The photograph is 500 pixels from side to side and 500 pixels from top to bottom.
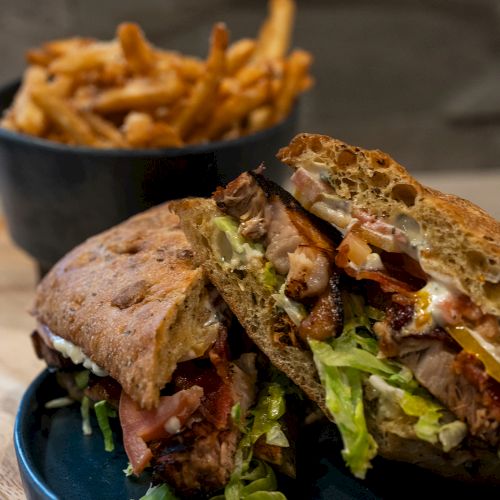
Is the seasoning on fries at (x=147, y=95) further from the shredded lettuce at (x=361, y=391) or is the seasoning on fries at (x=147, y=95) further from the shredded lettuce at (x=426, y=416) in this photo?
→ the shredded lettuce at (x=426, y=416)

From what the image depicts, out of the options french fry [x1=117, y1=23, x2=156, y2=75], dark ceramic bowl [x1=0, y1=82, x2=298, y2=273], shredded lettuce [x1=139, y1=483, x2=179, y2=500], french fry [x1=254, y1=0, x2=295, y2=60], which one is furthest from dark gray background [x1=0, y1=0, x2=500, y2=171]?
shredded lettuce [x1=139, y1=483, x2=179, y2=500]

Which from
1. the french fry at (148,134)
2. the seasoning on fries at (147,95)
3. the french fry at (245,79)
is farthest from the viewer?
the french fry at (245,79)

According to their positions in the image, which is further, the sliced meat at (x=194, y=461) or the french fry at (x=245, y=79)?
the french fry at (x=245, y=79)

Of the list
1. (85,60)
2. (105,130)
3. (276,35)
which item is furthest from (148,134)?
(276,35)

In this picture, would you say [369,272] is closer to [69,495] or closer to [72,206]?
[69,495]

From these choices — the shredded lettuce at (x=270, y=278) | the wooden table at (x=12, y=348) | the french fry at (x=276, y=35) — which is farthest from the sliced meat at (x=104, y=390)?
the french fry at (x=276, y=35)

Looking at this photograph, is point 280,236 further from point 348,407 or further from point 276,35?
point 276,35

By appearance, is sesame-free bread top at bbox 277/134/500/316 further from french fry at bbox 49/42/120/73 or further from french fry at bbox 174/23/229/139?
french fry at bbox 49/42/120/73
